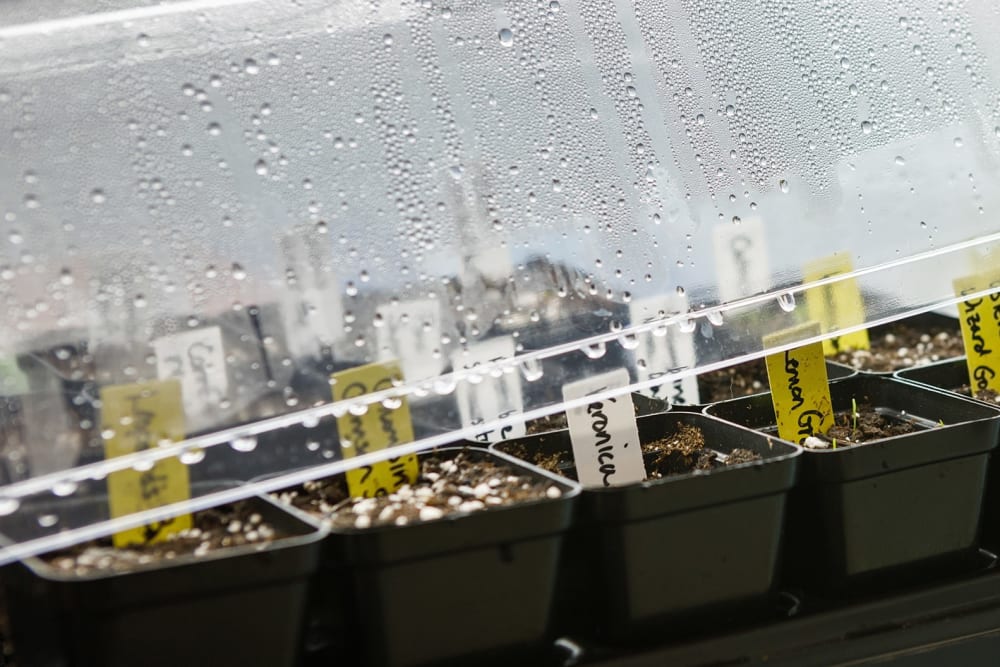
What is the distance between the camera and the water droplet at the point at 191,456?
78cm

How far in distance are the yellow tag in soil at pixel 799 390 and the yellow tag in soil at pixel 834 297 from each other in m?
0.10

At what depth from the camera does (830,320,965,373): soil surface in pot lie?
153 centimetres

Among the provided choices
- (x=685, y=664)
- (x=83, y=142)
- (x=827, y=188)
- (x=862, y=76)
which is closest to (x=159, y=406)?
(x=83, y=142)

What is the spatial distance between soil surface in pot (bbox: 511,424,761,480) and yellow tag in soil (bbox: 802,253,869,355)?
189mm

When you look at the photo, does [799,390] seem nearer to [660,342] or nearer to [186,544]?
[660,342]

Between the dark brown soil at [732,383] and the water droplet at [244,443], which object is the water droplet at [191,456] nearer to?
the water droplet at [244,443]

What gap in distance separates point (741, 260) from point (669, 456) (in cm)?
28

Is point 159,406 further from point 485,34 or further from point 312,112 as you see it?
point 485,34

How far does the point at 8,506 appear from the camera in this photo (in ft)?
2.38

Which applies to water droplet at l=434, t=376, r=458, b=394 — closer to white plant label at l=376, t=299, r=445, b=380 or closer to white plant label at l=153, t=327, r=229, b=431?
white plant label at l=376, t=299, r=445, b=380

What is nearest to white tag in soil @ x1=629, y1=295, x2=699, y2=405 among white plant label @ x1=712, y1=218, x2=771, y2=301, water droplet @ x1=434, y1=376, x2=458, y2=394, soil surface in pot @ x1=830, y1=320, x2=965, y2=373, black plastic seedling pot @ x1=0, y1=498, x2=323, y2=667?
white plant label @ x1=712, y1=218, x2=771, y2=301

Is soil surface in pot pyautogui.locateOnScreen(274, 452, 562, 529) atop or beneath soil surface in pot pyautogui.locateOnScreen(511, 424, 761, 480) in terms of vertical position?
atop

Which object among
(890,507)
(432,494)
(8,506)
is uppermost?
(8,506)

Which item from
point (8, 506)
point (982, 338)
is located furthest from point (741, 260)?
point (8, 506)
